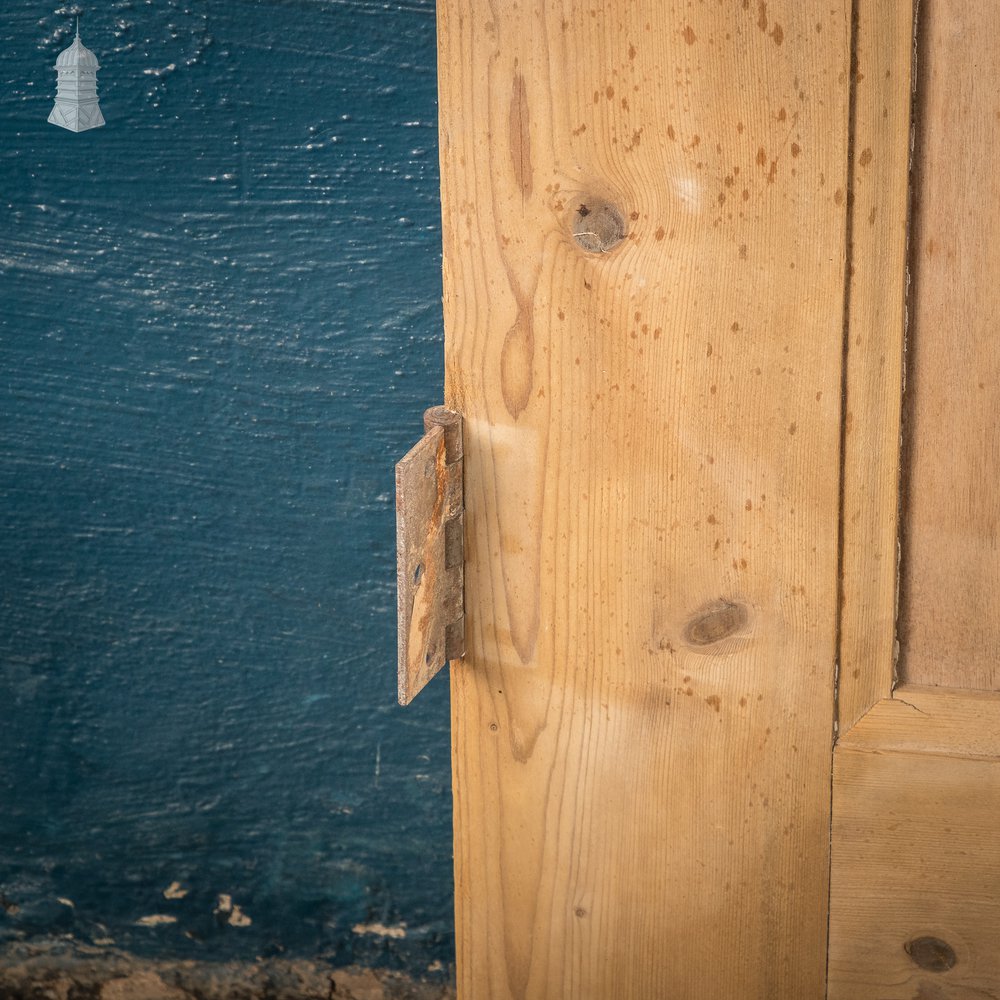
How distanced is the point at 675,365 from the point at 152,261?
3.10ft

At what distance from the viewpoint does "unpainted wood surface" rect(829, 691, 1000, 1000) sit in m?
0.71

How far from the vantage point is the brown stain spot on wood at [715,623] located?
707 mm

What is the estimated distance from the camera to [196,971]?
1.70 m

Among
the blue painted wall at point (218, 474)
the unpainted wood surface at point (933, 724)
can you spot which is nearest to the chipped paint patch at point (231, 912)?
the blue painted wall at point (218, 474)

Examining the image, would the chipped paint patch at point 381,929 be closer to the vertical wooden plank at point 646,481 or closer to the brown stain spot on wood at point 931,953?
the vertical wooden plank at point 646,481

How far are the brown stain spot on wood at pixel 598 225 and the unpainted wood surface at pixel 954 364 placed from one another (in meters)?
0.18

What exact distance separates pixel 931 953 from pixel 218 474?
1.05 meters

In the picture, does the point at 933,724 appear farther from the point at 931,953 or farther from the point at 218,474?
the point at 218,474

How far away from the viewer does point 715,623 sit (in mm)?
711

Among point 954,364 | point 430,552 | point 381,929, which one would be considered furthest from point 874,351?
point 381,929

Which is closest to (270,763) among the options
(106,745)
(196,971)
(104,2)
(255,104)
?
(106,745)

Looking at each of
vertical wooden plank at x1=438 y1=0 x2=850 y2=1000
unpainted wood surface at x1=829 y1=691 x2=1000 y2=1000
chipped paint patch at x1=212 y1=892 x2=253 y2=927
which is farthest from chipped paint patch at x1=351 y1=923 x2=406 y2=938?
unpainted wood surface at x1=829 y1=691 x2=1000 y2=1000

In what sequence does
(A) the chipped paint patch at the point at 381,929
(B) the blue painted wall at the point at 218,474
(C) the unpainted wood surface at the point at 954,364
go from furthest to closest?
(A) the chipped paint patch at the point at 381,929, (B) the blue painted wall at the point at 218,474, (C) the unpainted wood surface at the point at 954,364

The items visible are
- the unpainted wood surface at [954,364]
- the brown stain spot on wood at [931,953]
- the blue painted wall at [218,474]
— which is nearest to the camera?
the unpainted wood surface at [954,364]
